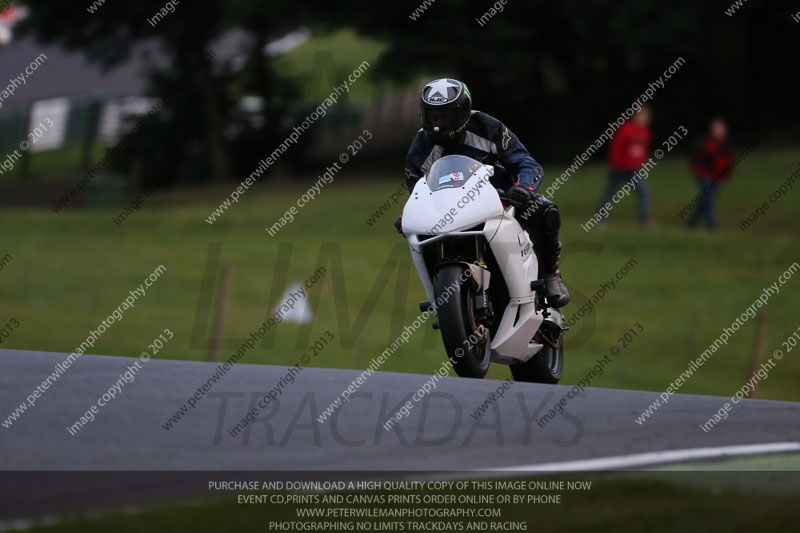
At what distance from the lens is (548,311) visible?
26.9ft

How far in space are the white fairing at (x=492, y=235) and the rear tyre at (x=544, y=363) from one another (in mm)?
383

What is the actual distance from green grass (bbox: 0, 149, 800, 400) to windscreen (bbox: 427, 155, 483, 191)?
16.2 ft

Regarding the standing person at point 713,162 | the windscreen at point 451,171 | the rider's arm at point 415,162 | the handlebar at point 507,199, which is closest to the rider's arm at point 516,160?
the handlebar at point 507,199

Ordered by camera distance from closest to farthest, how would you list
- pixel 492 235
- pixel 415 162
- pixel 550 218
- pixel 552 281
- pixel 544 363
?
pixel 492 235 < pixel 415 162 < pixel 550 218 < pixel 552 281 < pixel 544 363

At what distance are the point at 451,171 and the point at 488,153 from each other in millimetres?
418

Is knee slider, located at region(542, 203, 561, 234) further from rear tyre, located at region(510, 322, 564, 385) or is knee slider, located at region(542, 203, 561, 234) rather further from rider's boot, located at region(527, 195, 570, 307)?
rear tyre, located at region(510, 322, 564, 385)

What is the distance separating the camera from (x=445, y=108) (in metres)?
7.21

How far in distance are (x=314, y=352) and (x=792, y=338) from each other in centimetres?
649

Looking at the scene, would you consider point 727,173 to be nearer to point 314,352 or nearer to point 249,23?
point 314,352

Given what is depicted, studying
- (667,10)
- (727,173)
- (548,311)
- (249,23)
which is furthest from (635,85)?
(548,311)

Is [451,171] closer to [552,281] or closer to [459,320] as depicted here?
[459,320]

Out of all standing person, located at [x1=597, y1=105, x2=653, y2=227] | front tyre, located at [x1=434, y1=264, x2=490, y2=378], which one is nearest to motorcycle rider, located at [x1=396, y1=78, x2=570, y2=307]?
front tyre, located at [x1=434, y1=264, x2=490, y2=378]

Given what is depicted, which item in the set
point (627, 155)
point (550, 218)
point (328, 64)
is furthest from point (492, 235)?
point (328, 64)

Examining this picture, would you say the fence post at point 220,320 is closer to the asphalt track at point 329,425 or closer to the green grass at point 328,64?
the asphalt track at point 329,425
